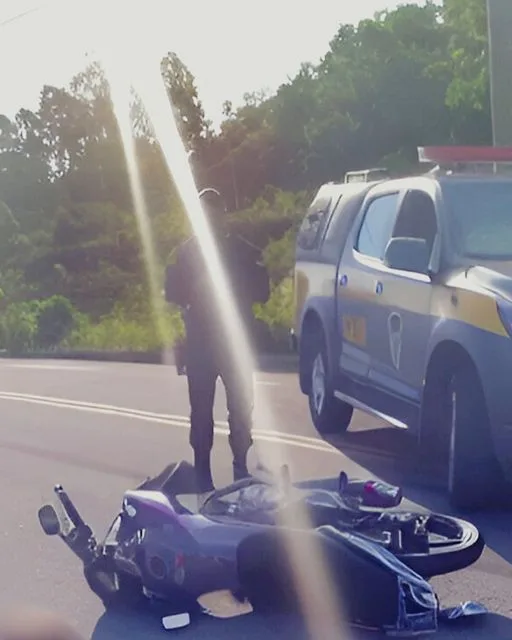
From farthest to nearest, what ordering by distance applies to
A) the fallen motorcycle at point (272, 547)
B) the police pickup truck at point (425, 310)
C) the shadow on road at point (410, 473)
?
1. the police pickup truck at point (425, 310)
2. the shadow on road at point (410, 473)
3. the fallen motorcycle at point (272, 547)

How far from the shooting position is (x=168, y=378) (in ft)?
56.4

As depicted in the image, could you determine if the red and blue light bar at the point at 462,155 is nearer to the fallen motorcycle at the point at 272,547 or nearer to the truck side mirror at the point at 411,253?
the truck side mirror at the point at 411,253

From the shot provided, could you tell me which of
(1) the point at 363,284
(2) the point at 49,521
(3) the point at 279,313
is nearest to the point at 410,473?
(1) the point at 363,284

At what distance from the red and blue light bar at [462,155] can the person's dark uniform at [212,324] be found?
1260 mm

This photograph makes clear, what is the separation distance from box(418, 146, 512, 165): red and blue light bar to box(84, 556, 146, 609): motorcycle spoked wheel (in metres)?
3.86

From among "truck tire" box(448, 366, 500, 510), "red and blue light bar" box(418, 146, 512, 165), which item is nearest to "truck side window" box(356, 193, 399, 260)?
"red and blue light bar" box(418, 146, 512, 165)

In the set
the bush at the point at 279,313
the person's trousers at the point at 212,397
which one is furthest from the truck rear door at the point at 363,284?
the bush at the point at 279,313

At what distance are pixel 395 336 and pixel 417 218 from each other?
772 millimetres

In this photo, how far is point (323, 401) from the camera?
10.8m

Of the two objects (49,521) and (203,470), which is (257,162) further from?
(49,521)

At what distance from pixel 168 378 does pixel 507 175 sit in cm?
872

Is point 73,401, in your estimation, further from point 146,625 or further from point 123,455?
point 146,625

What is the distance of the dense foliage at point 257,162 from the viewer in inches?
1288

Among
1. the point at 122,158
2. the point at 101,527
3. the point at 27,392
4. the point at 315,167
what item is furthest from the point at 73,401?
the point at 122,158
